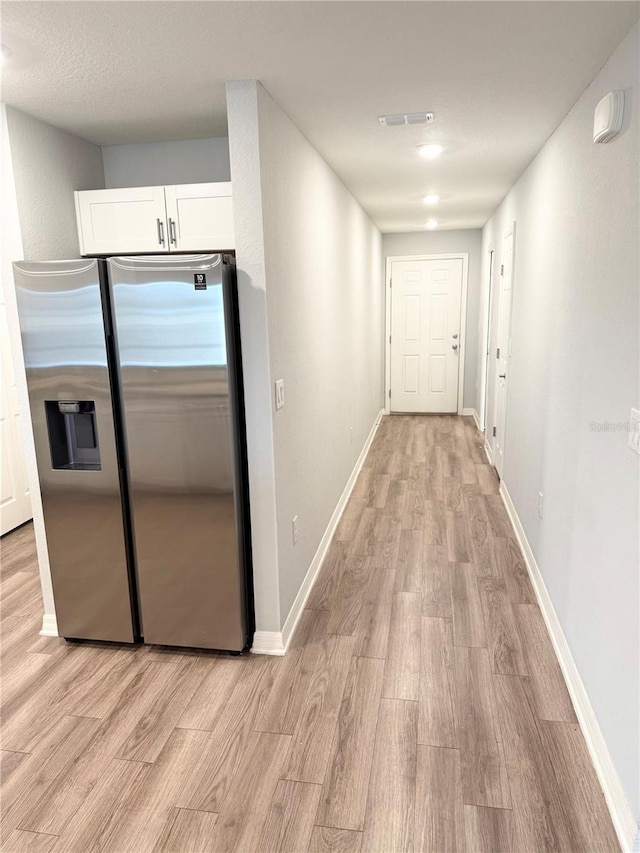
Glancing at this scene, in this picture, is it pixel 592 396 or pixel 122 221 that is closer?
pixel 592 396

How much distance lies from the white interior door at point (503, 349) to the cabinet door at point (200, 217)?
8.48 feet

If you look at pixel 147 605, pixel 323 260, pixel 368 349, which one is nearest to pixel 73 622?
pixel 147 605

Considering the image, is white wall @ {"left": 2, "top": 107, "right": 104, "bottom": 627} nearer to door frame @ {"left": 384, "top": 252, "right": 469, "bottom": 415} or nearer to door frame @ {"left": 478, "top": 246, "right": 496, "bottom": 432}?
door frame @ {"left": 478, "top": 246, "right": 496, "bottom": 432}

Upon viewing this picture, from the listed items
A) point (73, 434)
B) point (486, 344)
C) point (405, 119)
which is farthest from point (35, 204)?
point (486, 344)

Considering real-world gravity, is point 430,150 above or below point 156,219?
above

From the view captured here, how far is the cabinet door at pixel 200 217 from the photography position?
8.54 ft

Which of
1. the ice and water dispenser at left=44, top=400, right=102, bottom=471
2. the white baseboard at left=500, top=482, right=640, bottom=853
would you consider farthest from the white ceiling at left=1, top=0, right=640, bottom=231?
the white baseboard at left=500, top=482, right=640, bottom=853

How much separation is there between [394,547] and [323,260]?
1.89 meters

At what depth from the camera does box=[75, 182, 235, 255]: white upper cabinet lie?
262 centimetres

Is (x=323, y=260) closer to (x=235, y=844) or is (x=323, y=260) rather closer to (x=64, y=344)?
(x=64, y=344)

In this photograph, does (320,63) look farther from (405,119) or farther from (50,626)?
(50,626)

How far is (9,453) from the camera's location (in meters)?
4.14

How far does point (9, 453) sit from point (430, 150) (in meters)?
3.49

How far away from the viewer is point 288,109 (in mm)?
2494
